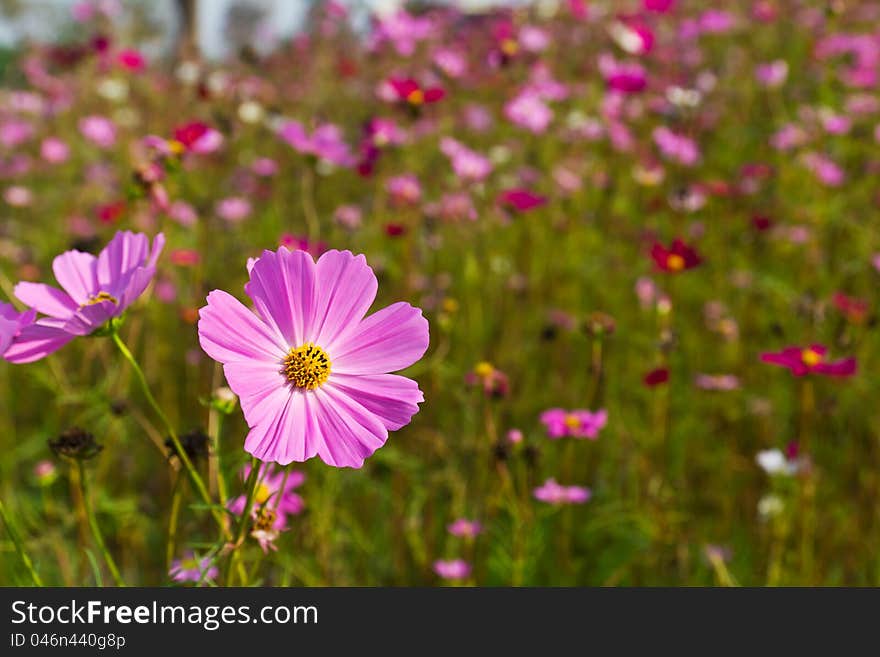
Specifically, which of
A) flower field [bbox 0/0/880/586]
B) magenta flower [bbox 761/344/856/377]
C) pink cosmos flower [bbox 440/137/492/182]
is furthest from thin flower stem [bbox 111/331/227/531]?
pink cosmos flower [bbox 440/137/492/182]

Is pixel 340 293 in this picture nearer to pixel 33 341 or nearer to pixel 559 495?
pixel 33 341

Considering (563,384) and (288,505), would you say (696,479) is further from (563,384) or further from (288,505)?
(288,505)

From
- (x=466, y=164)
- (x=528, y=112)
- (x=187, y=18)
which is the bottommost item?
(x=466, y=164)

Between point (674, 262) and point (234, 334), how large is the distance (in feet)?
2.64

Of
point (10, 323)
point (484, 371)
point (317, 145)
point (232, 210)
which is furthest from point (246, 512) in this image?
point (232, 210)

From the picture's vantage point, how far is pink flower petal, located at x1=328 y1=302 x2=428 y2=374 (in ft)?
1.75

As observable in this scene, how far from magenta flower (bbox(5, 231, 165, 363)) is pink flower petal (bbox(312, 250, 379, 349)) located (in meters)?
0.11

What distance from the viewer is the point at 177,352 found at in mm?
1905

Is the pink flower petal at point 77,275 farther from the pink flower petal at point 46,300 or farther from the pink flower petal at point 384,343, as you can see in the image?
the pink flower petal at point 384,343

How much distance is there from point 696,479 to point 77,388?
4.02 ft

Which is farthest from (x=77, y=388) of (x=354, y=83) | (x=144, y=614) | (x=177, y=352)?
(x=354, y=83)

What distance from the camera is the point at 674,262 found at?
118 centimetres

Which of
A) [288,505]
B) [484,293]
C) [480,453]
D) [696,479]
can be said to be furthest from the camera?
[484,293]

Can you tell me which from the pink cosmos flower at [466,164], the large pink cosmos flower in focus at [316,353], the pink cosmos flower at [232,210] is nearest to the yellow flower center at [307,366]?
the large pink cosmos flower in focus at [316,353]
